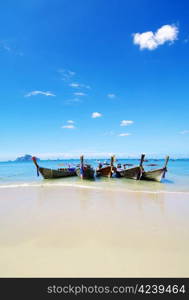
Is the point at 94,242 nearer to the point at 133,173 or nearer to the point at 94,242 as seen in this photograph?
the point at 94,242

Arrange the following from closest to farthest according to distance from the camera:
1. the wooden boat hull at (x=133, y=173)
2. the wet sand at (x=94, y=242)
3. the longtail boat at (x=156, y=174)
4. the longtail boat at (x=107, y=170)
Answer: the wet sand at (x=94, y=242) → the longtail boat at (x=156, y=174) → the wooden boat hull at (x=133, y=173) → the longtail boat at (x=107, y=170)

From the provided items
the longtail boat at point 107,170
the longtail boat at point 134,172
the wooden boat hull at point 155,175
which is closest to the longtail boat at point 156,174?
the wooden boat hull at point 155,175

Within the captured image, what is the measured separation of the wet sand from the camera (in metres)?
3.03

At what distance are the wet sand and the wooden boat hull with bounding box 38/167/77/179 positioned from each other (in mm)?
12202

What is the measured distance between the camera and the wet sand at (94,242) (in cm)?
303

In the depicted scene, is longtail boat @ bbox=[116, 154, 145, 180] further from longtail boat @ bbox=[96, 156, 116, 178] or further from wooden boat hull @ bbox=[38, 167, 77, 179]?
wooden boat hull @ bbox=[38, 167, 77, 179]

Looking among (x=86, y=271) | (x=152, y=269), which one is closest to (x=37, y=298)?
(x=86, y=271)

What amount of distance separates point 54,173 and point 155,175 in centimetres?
1162

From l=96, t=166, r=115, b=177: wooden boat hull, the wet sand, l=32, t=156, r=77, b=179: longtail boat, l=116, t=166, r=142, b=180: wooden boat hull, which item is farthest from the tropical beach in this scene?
l=96, t=166, r=115, b=177: wooden boat hull

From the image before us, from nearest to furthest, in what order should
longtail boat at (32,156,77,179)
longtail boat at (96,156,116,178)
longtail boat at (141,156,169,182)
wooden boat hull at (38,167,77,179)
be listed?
1. longtail boat at (141,156,169,182)
2. longtail boat at (32,156,77,179)
3. wooden boat hull at (38,167,77,179)
4. longtail boat at (96,156,116,178)

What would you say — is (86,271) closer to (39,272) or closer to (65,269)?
(65,269)

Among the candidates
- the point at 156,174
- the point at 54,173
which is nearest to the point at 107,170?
the point at 156,174

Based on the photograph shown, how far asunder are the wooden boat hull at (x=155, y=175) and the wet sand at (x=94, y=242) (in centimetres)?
977

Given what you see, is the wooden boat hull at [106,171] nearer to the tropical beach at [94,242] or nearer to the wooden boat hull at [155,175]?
the wooden boat hull at [155,175]
